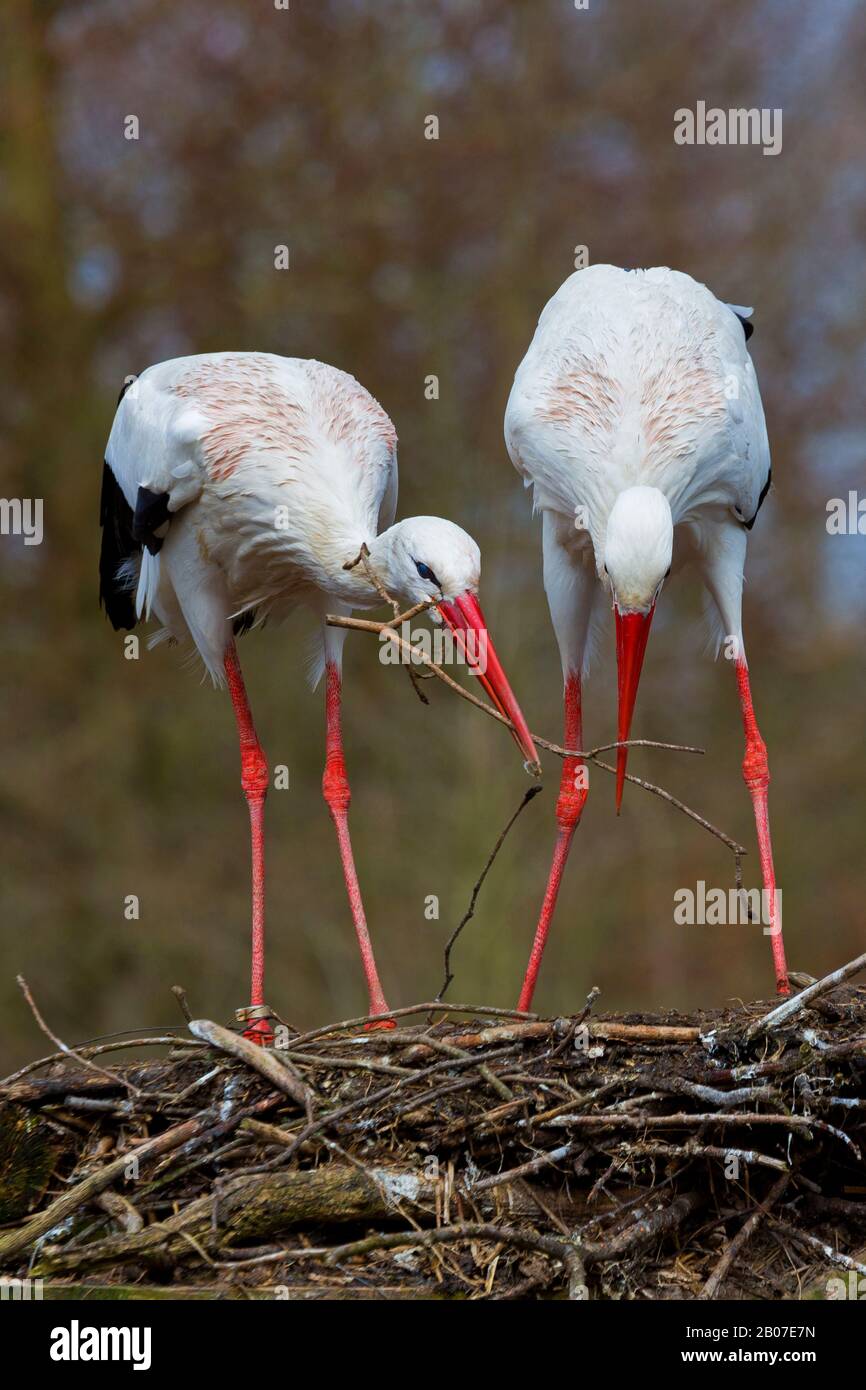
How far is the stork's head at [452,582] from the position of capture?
20.4 ft

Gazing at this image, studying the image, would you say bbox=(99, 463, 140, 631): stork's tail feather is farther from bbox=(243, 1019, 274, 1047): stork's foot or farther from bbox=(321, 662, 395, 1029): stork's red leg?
bbox=(243, 1019, 274, 1047): stork's foot

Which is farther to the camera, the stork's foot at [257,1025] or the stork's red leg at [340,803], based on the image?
the stork's red leg at [340,803]

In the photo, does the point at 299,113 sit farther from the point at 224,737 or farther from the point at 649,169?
the point at 224,737

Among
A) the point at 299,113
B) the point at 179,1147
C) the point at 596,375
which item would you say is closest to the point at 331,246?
the point at 299,113

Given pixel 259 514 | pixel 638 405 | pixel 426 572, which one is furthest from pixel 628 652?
pixel 259 514


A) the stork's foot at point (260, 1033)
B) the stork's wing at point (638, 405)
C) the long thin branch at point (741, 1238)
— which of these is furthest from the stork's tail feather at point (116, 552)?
the long thin branch at point (741, 1238)

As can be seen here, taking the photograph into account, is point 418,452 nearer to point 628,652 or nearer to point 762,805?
point 762,805

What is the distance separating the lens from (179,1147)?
211 inches

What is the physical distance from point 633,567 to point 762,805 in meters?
1.85

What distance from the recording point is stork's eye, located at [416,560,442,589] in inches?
251

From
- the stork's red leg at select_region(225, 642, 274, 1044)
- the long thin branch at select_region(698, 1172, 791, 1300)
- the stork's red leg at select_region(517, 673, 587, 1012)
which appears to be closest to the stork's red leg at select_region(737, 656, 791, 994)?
the stork's red leg at select_region(517, 673, 587, 1012)

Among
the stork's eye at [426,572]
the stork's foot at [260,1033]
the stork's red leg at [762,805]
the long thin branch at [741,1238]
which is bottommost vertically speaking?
the long thin branch at [741,1238]

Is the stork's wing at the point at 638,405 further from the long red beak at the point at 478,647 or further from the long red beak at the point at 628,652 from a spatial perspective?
the long red beak at the point at 478,647

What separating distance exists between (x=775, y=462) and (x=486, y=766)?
3.65 meters
